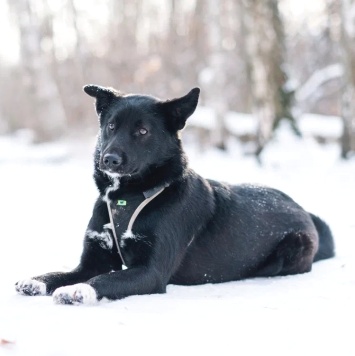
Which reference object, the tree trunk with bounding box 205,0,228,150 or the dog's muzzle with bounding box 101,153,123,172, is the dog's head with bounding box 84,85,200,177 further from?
the tree trunk with bounding box 205,0,228,150

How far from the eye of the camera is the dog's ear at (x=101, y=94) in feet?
13.4

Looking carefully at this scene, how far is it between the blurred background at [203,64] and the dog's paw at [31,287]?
25.7ft

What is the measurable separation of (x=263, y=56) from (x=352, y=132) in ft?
8.37

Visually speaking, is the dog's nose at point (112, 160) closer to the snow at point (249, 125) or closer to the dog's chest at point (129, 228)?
the dog's chest at point (129, 228)

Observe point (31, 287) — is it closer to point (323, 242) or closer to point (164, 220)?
point (164, 220)

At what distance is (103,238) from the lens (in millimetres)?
3822

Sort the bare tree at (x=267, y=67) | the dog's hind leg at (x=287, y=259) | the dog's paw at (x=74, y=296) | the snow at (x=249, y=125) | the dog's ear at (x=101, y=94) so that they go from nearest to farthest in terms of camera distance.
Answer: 1. the dog's paw at (x=74, y=296)
2. the dog's ear at (x=101, y=94)
3. the dog's hind leg at (x=287, y=259)
4. the bare tree at (x=267, y=67)
5. the snow at (x=249, y=125)

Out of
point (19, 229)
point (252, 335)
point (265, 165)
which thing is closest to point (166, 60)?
point (265, 165)

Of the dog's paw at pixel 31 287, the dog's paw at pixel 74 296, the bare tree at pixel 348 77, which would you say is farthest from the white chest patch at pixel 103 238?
the bare tree at pixel 348 77

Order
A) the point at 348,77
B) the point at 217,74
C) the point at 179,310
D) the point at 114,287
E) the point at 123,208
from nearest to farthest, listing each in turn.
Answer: the point at 179,310 < the point at 114,287 < the point at 123,208 < the point at 348,77 < the point at 217,74

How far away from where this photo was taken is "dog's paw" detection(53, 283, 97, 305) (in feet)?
10.2

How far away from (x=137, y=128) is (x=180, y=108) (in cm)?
36

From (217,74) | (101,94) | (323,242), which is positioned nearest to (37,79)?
(217,74)

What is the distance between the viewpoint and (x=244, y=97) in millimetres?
22125
